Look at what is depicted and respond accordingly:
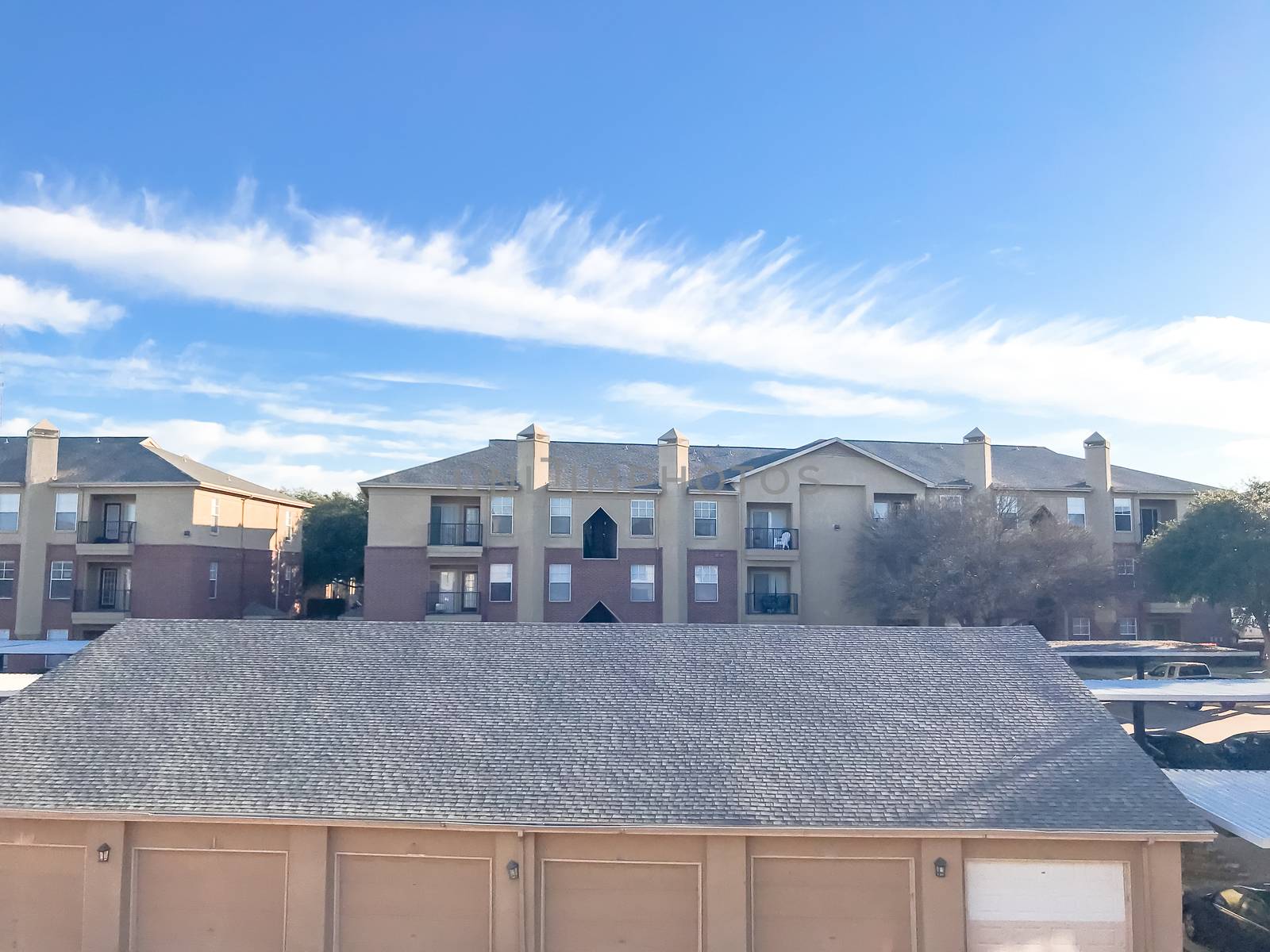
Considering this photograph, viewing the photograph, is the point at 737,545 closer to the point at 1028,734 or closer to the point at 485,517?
the point at 485,517

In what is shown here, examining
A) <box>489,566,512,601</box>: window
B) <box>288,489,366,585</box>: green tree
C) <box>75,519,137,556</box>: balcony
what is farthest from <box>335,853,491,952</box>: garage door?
<box>288,489,366,585</box>: green tree

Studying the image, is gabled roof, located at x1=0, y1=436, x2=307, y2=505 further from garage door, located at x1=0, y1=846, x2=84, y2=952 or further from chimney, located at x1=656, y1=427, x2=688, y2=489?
garage door, located at x1=0, y1=846, x2=84, y2=952

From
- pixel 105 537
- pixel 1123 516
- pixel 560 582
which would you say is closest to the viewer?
pixel 105 537

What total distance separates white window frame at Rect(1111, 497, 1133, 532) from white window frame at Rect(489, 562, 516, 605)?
98.1 ft

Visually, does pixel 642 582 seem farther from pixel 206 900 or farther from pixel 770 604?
pixel 206 900

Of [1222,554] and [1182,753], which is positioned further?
[1222,554]

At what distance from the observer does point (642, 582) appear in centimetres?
4038

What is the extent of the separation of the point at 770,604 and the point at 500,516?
42.7 feet

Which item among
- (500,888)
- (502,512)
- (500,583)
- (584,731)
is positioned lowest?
(500,888)

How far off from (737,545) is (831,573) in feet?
15.7

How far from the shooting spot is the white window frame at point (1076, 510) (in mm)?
43781

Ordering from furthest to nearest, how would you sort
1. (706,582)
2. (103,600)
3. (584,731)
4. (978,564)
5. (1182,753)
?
(706,582) → (103,600) → (978,564) → (1182,753) → (584,731)

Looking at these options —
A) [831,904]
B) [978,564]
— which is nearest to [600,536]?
[978,564]

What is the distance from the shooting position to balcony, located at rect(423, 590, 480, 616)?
39500mm
